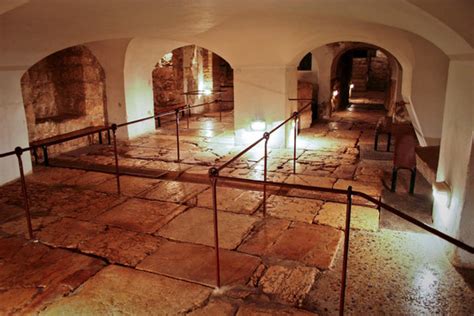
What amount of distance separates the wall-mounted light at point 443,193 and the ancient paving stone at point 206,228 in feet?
6.18

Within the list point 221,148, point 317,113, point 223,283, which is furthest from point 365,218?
point 317,113

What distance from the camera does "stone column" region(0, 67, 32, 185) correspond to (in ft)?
18.2

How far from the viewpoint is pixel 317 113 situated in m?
11.7

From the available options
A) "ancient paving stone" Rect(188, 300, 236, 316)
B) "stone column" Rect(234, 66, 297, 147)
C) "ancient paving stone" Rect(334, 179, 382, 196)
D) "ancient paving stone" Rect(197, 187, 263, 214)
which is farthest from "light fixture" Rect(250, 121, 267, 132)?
"ancient paving stone" Rect(188, 300, 236, 316)

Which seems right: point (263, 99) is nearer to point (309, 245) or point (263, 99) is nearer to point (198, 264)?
point (309, 245)

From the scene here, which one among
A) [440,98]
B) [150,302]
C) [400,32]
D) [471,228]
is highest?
[400,32]

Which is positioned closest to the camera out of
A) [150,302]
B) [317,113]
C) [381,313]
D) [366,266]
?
[381,313]

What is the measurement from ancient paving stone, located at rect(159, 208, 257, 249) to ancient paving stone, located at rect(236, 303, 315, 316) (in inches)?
37.1

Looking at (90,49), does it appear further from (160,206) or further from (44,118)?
(160,206)

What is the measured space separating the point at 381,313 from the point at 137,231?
2.49 meters

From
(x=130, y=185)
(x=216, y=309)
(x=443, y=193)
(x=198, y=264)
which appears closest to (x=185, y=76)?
(x=130, y=185)

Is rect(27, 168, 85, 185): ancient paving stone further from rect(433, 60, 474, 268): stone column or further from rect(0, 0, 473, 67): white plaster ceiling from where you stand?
rect(433, 60, 474, 268): stone column

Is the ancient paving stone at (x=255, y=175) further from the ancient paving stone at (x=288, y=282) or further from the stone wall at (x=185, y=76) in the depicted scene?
the stone wall at (x=185, y=76)

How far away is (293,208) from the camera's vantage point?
4492 mm
